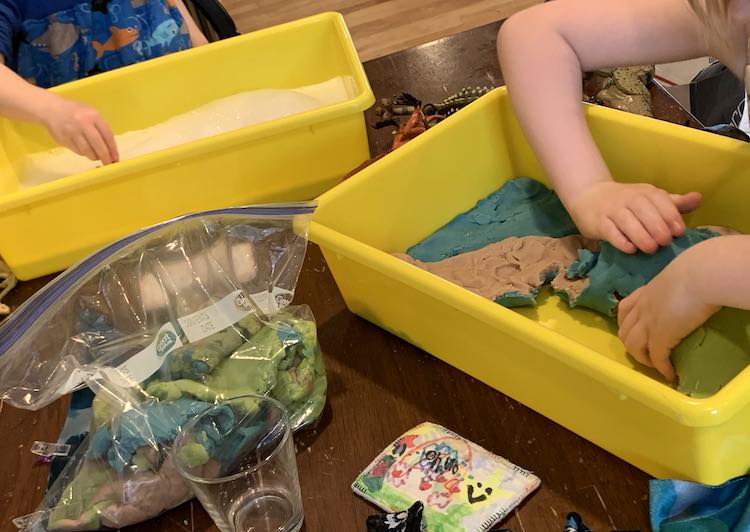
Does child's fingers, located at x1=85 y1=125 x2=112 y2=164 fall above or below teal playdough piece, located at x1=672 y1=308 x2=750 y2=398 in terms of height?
above

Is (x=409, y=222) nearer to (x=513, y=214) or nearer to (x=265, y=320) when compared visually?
(x=513, y=214)

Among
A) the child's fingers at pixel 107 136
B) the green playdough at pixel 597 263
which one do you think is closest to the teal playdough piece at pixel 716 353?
the green playdough at pixel 597 263

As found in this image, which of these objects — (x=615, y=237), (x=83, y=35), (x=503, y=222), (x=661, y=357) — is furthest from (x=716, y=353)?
(x=83, y=35)

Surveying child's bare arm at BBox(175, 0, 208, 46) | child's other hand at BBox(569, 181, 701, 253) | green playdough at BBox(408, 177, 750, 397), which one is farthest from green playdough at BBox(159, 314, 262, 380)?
child's bare arm at BBox(175, 0, 208, 46)

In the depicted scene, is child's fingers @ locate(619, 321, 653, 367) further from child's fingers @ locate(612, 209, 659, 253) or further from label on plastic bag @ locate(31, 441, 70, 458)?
label on plastic bag @ locate(31, 441, 70, 458)

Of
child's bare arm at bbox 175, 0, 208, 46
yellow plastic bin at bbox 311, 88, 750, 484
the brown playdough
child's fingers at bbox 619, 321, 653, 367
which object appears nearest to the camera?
yellow plastic bin at bbox 311, 88, 750, 484

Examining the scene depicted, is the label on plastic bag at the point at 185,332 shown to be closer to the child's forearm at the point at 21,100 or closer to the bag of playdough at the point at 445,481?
the bag of playdough at the point at 445,481

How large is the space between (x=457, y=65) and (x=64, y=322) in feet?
2.03

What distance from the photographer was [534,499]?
0.47m

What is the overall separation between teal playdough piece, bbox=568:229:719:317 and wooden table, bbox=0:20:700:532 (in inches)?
5.0

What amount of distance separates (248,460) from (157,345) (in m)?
0.11

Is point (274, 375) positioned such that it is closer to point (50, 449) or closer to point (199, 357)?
point (199, 357)

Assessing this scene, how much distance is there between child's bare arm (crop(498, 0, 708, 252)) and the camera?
60 centimetres

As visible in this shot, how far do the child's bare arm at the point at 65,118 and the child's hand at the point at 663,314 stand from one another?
56 centimetres
